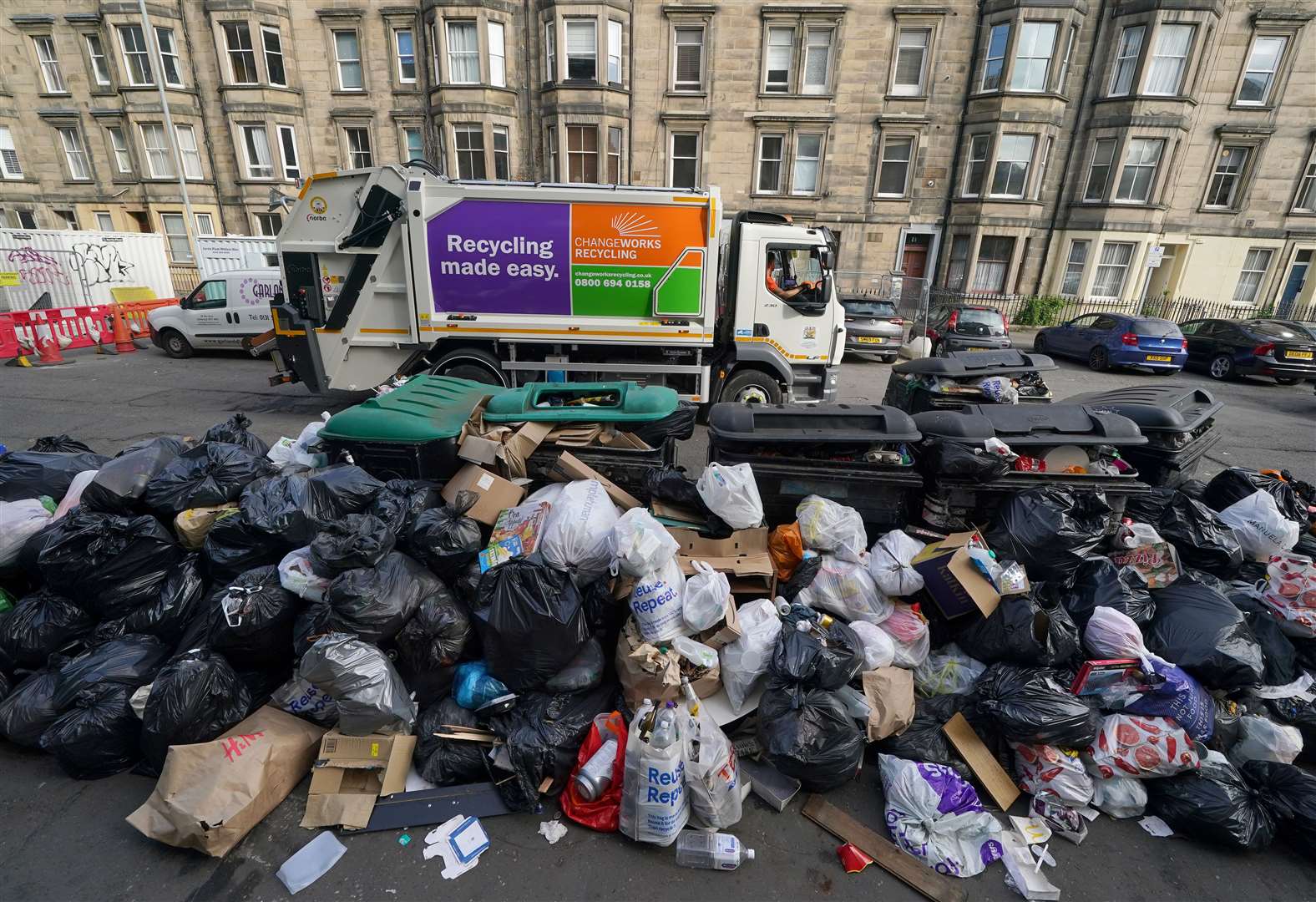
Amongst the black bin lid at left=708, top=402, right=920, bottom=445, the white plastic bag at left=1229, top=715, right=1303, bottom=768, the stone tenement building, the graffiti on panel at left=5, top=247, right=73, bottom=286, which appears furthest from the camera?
the stone tenement building

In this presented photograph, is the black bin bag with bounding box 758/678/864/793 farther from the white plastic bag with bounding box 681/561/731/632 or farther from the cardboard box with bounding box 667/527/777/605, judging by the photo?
the cardboard box with bounding box 667/527/777/605

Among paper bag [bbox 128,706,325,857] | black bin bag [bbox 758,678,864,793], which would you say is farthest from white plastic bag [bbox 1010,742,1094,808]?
paper bag [bbox 128,706,325,857]

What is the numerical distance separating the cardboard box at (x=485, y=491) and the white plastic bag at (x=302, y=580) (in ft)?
2.46

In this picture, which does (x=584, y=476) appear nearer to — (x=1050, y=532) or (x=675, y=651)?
(x=675, y=651)

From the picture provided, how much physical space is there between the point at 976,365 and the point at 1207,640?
354cm

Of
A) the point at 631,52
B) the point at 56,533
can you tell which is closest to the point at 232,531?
the point at 56,533

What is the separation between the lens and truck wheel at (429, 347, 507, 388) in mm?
7102

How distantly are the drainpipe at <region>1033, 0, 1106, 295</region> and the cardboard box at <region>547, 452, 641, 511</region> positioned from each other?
20583 mm

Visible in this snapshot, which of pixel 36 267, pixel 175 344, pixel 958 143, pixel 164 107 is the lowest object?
pixel 175 344

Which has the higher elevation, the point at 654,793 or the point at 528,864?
the point at 654,793

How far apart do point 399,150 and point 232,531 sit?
19.7 m

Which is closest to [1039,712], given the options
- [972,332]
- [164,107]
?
[972,332]

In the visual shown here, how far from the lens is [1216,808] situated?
Result: 235 centimetres

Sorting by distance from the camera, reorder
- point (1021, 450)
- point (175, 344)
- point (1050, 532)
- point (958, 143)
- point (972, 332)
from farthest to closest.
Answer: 1. point (958, 143)
2. point (972, 332)
3. point (175, 344)
4. point (1021, 450)
5. point (1050, 532)
